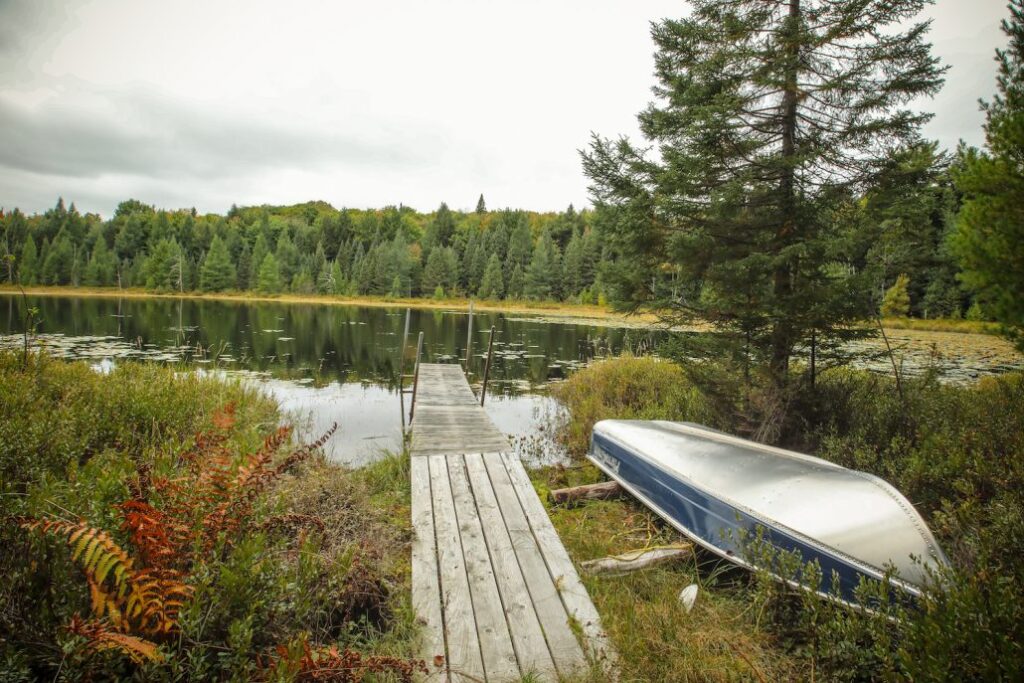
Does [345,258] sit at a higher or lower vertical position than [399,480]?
higher

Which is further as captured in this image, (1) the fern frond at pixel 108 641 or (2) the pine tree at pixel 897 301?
(2) the pine tree at pixel 897 301

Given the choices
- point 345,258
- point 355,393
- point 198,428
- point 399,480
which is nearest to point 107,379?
point 198,428

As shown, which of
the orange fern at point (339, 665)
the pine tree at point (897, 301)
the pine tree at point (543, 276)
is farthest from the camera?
the pine tree at point (543, 276)

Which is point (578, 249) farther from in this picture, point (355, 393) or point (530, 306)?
point (355, 393)

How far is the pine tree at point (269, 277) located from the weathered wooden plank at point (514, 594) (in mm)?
70541

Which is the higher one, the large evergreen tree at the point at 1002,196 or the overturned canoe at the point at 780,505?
the large evergreen tree at the point at 1002,196

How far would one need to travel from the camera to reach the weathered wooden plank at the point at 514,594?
105 inches

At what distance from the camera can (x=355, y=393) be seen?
12.5 m

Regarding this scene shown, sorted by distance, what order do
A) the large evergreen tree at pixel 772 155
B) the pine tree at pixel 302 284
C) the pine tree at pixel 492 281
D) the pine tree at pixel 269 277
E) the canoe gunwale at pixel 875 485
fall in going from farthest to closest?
1. the pine tree at pixel 302 284
2. the pine tree at pixel 269 277
3. the pine tree at pixel 492 281
4. the large evergreen tree at pixel 772 155
5. the canoe gunwale at pixel 875 485

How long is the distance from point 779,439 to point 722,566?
9.73 feet

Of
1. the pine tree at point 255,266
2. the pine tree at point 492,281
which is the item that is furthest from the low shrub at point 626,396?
the pine tree at point 255,266

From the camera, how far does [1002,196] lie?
5.95m

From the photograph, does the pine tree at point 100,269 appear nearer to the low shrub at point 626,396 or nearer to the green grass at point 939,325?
the low shrub at point 626,396

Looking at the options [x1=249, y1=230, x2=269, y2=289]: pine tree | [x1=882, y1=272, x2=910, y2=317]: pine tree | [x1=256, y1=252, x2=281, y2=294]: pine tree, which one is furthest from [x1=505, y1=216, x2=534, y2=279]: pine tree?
[x1=882, y1=272, x2=910, y2=317]: pine tree
